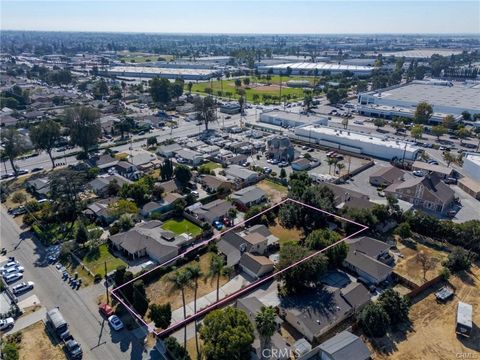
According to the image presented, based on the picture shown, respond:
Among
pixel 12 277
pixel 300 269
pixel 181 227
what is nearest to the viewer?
pixel 300 269

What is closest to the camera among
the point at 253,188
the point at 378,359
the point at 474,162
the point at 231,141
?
the point at 378,359

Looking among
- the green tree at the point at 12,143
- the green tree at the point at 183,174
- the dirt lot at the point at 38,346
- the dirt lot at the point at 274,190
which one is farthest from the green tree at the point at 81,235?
the green tree at the point at 12,143

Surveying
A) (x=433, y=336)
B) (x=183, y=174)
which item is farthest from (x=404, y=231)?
(x=183, y=174)

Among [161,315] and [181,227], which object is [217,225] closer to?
[181,227]

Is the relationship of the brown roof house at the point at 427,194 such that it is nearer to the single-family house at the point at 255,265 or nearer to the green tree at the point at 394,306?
the green tree at the point at 394,306

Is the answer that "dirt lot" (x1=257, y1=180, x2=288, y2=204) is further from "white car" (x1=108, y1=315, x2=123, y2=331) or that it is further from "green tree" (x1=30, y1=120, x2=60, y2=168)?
"green tree" (x1=30, y1=120, x2=60, y2=168)

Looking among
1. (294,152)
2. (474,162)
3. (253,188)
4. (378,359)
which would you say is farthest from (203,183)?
(474,162)

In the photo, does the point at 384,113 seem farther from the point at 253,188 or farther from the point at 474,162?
the point at 253,188
